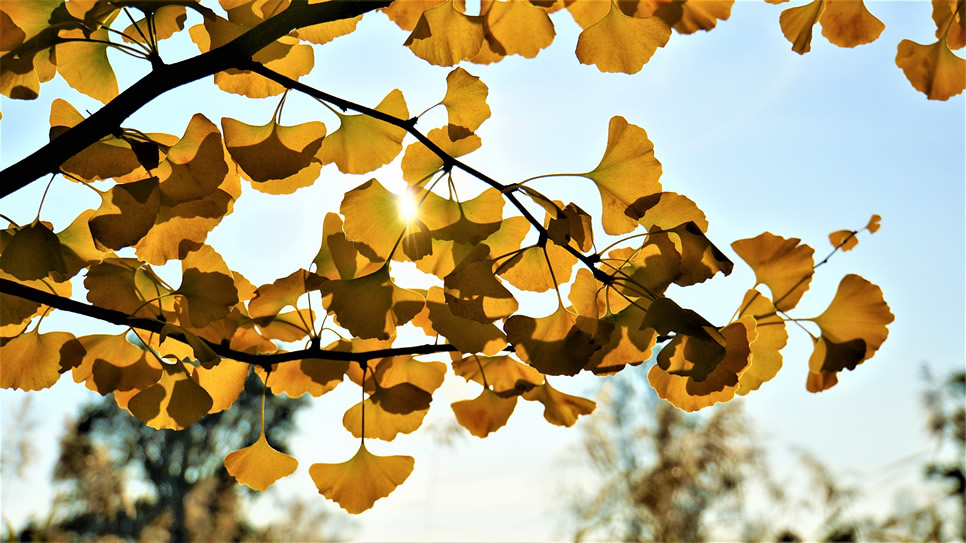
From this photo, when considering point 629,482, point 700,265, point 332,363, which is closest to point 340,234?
point 332,363

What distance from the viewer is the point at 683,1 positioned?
27cm

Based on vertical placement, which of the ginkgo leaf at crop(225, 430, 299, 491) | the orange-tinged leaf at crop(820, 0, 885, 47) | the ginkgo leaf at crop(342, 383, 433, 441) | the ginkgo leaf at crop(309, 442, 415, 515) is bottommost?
Answer: the ginkgo leaf at crop(309, 442, 415, 515)

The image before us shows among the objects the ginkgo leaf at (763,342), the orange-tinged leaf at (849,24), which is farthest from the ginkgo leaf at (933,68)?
the ginkgo leaf at (763,342)

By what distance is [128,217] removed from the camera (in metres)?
0.28

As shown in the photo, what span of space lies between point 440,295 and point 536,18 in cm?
13

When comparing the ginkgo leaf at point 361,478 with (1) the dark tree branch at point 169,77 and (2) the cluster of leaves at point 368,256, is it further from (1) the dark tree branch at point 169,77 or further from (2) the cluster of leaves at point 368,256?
(1) the dark tree branch at point 169,77

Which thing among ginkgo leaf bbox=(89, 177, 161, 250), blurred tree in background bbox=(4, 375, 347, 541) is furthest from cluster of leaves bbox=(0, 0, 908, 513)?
blurred tree in background bbox=(4, 375, 347, 541)

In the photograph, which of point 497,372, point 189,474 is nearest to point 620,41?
point 497,372

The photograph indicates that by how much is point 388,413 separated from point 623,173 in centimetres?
18

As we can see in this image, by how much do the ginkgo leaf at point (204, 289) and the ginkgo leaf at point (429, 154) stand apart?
105mm

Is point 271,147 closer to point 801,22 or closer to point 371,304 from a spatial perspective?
point 371,304

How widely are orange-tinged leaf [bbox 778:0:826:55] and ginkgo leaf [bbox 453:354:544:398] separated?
0.21 metres

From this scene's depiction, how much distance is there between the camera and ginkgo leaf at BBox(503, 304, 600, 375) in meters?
0.26

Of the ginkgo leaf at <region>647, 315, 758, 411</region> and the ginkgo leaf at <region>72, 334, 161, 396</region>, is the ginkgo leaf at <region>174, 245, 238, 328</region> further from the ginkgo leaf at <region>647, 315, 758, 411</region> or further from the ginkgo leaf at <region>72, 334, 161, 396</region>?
the ginkgo leaf at <region>647, 315, 758, 411</region>
